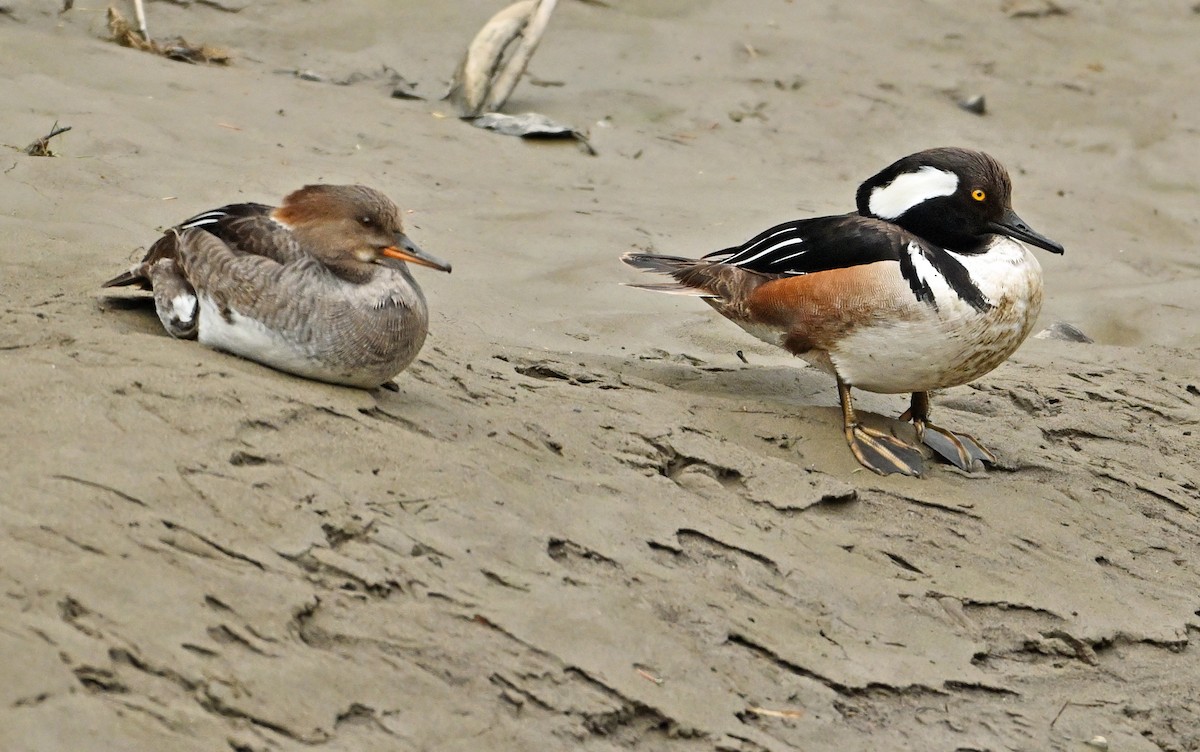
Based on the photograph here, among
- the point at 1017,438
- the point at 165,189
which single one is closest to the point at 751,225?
the point at 1017,438

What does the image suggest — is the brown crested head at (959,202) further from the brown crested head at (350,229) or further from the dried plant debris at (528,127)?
the dried plant debris at (528,127)

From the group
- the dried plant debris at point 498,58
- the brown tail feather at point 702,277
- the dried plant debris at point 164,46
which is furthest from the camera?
the dried plant debris at point 498,58

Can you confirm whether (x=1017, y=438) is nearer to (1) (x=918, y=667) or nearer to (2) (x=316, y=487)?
(1) (x=918, y=667)

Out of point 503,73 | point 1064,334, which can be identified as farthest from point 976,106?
point 503,73

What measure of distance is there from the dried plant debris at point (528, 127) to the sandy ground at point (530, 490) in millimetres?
174

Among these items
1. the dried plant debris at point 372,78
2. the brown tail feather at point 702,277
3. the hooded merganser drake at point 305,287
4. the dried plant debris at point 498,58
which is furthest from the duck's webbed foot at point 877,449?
the dried plant debris at point 372,78

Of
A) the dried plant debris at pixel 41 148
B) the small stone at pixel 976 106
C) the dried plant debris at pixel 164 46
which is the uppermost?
the dried plant debris at pixel 164 46

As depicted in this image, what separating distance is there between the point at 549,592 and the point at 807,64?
7.01 meters

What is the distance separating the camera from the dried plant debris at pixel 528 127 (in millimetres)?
7969

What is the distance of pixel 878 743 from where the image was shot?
11.3 feet

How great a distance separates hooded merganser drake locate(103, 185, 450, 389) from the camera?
406cm

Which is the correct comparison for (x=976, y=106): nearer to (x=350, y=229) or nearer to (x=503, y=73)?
(x=503, y=73)

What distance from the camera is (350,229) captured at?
13.8ft

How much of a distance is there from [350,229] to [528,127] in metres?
3.92
